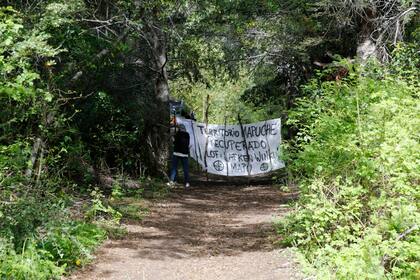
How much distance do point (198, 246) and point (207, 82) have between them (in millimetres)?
11309

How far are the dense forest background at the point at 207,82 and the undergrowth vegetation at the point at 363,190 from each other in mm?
24

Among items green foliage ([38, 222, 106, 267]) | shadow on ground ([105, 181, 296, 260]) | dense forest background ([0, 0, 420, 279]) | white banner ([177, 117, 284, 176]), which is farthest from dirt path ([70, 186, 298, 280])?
white banner ([177, 117, 284, 176])

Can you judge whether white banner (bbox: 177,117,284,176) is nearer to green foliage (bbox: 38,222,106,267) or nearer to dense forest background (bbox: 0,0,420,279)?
dense forest background (bbox: 0,0,420,279)

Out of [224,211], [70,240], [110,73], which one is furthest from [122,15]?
[70,240]

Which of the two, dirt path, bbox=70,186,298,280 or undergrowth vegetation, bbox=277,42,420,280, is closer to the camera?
undergrowth vegetation, bbox=277,42,420,280

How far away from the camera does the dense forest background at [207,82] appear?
576cm

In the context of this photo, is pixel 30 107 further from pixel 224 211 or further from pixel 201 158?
pixel 201 158

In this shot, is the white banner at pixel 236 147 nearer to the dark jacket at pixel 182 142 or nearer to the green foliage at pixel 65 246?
A: the dark jacket at pixel 182 142

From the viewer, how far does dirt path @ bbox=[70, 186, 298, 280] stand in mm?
6746

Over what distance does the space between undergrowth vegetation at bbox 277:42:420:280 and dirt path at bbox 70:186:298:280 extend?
20.8 inches

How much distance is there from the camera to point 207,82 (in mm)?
19062

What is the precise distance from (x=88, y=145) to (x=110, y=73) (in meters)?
1.86

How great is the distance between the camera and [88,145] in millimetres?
13688

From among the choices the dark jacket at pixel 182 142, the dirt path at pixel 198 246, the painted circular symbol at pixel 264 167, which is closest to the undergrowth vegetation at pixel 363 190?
the dirt path at pixel 198 246
